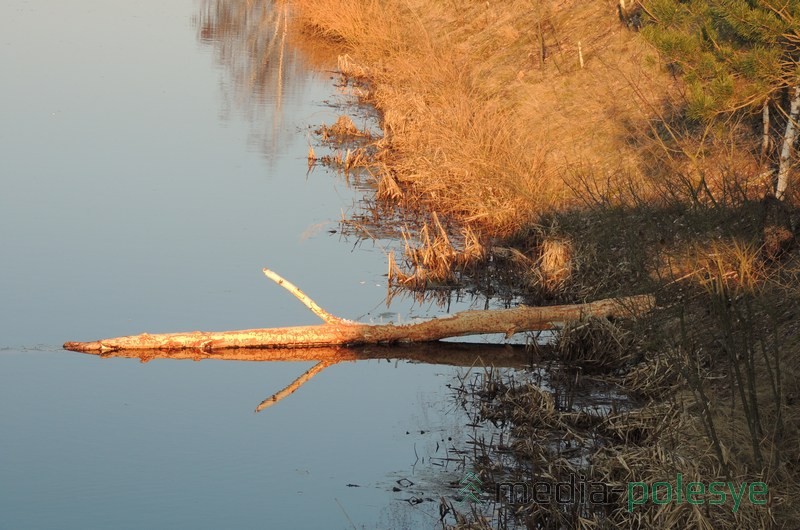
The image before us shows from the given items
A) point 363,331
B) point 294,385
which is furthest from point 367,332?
point 294,385

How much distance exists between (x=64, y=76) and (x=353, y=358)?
13396 mm

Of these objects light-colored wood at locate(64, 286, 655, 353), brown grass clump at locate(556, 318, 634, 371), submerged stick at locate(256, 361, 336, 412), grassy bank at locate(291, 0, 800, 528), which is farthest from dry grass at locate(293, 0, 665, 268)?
submerged stick at locate(256, 361, 336, 412)

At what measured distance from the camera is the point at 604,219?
1066cm

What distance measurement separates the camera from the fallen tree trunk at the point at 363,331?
10312mm

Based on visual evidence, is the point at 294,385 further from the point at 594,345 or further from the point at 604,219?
the point at 604,219

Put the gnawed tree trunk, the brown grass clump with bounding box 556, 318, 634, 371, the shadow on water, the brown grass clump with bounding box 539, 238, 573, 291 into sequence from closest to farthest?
the shadow on water < the brown grass clump with bounding box 556, 318, 634, 371 < the gnawed tree trunk < the brown grass clump with bounding box 539, 238, 573, 291

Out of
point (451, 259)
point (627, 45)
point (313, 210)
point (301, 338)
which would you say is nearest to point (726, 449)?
point (301, 338)

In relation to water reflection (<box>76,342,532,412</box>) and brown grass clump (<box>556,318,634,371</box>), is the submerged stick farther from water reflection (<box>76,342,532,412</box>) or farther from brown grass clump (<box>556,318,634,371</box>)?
brown grass clump (<box>556,318,634,371</box>)

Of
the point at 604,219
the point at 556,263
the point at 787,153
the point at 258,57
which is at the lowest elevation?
the point at 556,263

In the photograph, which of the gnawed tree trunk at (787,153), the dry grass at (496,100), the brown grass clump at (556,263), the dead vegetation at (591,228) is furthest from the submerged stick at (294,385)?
the gnawed tree trunk at (787,153)

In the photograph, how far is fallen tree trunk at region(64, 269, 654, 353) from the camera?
1031cm

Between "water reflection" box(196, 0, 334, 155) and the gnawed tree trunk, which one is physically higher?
"water reflection" box(196, 0, 334, 155)

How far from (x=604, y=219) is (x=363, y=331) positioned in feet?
7.36

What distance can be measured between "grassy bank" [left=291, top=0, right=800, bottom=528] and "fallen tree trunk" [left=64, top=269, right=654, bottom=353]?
0.84 feet
